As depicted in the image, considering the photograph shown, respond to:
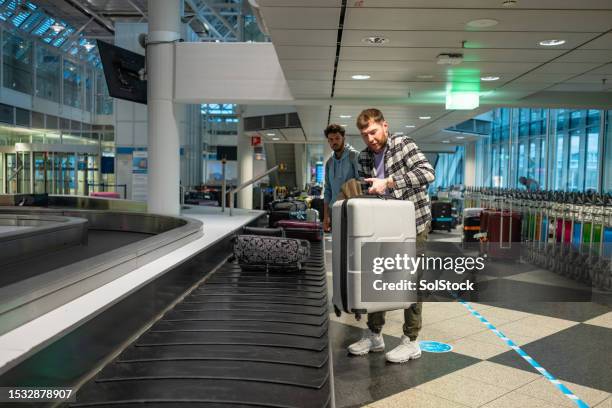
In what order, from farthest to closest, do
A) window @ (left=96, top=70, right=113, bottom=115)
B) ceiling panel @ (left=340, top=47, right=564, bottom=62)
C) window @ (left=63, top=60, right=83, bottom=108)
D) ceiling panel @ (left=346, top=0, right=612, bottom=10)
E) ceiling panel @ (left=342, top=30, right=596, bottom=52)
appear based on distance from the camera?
window @ (left=96, top=70, right=113, bottom=115) < window @ (left=63, top=60, right=83, bottom=108) < ceiling panel @ (left=340, top=47, right=564, bottom=62) < ceiling panel @ (left=342, top=30, right=596, bottom=52) < ceiling panel @ (left=346, top=0, right=612, bottom=10)

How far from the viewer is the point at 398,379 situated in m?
3.33

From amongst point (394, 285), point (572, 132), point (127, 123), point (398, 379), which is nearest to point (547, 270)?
point (398, 379)

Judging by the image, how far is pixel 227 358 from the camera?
2.58 m

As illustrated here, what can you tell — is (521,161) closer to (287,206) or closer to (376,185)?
(287,206)

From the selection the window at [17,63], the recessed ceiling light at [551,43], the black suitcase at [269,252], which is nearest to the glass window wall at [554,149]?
the recessed ceiling light at [551,43]

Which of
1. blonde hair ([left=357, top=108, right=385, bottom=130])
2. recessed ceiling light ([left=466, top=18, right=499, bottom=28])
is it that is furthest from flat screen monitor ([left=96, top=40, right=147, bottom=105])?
blonde hair ([left=357, top=108, right=385, bottom=130])

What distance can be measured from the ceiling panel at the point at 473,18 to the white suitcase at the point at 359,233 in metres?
3.19

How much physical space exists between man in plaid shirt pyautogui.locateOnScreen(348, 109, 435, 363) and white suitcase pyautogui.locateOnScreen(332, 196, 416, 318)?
258mm

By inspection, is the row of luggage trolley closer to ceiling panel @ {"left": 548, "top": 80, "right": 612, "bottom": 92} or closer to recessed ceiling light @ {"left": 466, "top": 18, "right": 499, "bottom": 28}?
ceiling panel @ {"left": 548, "top": 80, "right": 612, "bottom": 92}

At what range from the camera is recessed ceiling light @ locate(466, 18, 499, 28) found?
5485 mm

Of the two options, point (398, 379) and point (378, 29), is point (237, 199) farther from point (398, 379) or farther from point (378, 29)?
point (398, 379)

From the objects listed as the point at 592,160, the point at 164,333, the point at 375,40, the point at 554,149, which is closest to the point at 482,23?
the point at 375,40

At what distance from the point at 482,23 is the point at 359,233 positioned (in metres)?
3.98

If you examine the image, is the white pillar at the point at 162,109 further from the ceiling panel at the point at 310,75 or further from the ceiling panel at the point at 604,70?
the ceiling panel at the point at 604,70
